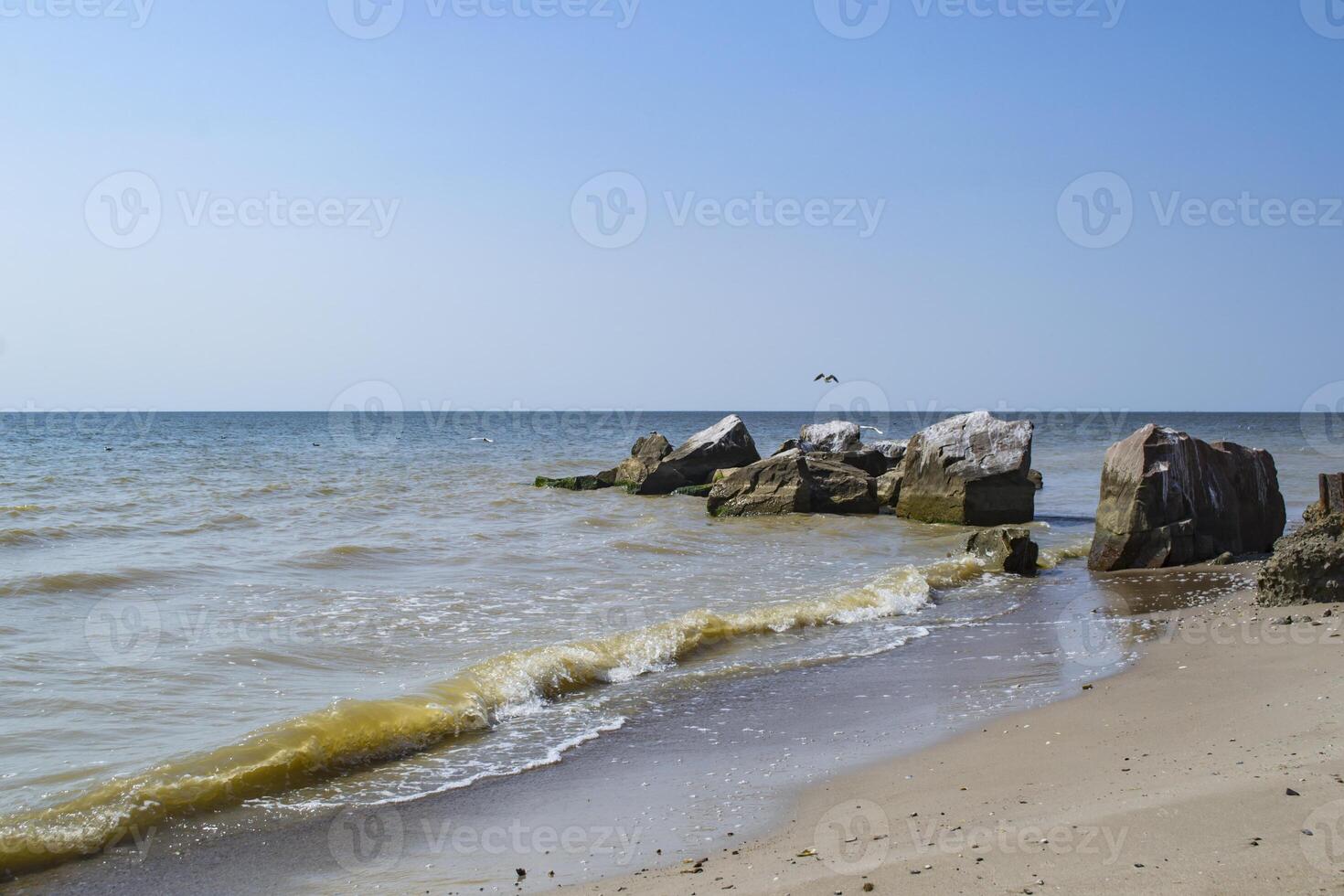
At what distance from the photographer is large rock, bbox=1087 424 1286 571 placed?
37.1 feet

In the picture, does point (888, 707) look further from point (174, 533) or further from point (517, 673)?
point (174, 533)

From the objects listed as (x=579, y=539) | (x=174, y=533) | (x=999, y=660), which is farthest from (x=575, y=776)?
(x=174, y=533)

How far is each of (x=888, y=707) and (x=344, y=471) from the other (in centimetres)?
2564

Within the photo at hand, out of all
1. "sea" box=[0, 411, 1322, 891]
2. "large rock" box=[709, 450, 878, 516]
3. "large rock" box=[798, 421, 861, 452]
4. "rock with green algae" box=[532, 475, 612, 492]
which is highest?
"large rock" box=[798, 421, 861, 452]

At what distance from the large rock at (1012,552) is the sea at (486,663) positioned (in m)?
0.27

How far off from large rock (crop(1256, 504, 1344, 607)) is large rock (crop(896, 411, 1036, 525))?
788cm

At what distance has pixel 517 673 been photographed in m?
7.10

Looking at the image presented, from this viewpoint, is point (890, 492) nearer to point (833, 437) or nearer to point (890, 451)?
point (890, 451)

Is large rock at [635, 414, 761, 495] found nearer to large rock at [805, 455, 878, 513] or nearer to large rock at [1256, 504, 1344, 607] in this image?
large rock at [805, 455, 878, 513]

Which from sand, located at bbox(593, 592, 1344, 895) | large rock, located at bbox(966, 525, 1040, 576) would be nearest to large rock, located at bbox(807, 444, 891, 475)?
large rock, located at bbox(966, 525, 1040, 576)

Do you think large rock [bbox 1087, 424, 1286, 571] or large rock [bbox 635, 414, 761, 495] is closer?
large rock [bbox 1087, 424, 1286, 571]

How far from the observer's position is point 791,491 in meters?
18.1

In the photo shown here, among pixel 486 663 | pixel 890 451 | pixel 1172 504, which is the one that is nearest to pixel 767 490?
pixel 890 451

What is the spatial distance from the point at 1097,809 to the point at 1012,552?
822cm
